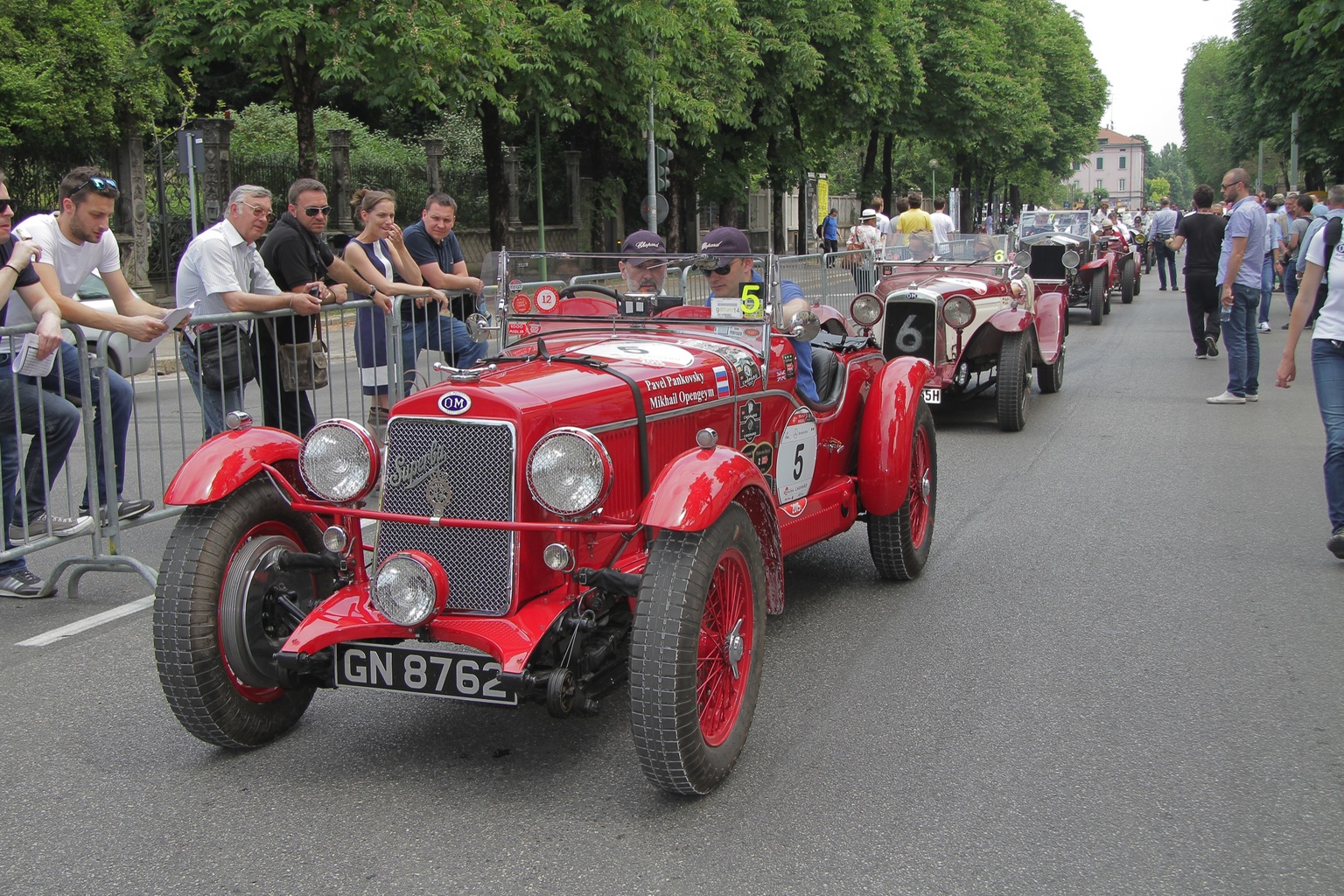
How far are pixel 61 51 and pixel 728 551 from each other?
18.4 meters

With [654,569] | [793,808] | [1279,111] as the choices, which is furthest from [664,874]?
[1279,111]

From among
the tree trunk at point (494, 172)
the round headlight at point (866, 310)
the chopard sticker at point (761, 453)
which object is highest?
the tree trunk at point (494, 172)

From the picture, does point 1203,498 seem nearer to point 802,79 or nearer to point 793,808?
point 793,808

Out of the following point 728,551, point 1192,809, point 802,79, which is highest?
point 802,79

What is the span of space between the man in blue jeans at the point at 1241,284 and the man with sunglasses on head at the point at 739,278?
23.9ft

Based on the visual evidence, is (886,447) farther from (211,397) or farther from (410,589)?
(211,397)

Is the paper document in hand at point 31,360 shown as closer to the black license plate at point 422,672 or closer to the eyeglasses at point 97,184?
the eyeglasses at point 97,184

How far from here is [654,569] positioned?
350cm

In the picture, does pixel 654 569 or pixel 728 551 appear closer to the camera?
pixel 654 569

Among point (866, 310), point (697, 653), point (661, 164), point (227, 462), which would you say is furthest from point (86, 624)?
point (661, 164)

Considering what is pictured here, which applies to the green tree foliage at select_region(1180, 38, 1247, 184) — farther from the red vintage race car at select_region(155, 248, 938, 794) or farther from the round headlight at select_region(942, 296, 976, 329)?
the red vintage race car at select_region(155, 248, 938, 794)

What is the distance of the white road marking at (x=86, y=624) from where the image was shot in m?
5.18

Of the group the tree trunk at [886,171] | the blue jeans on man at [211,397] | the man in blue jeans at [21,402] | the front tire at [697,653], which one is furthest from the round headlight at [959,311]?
the tree trunk at [886,171]

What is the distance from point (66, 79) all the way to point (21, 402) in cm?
1508
